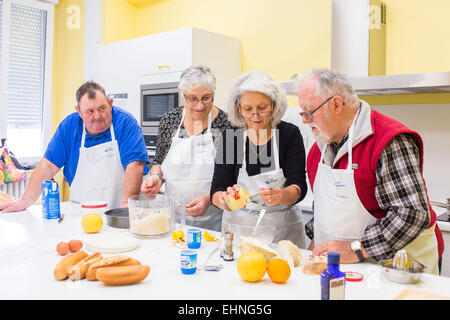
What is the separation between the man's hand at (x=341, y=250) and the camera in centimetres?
141

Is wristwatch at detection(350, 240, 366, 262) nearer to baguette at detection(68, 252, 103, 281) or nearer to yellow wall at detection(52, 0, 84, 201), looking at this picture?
baguette at detection(68, 252, 103, 281)

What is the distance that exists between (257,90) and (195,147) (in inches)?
23.9

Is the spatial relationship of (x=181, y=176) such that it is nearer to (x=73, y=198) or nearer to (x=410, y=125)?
(x=73, y=198)

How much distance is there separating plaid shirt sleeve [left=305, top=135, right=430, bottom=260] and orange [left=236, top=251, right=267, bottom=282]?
0.39 meters

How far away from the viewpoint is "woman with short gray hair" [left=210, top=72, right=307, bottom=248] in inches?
75.5

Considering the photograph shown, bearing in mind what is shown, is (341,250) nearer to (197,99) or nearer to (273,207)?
(273,207)

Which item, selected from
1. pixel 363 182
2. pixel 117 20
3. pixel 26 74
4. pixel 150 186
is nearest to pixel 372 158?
pixel 363 182

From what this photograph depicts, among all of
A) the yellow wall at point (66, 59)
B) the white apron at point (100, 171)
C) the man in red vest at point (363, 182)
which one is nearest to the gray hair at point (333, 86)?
the man in red vest at point (363, 182)

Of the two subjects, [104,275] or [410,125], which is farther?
[410,125]

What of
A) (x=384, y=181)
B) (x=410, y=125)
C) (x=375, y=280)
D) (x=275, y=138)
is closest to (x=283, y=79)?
(x=410, y=125)

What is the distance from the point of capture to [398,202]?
4.59 ft

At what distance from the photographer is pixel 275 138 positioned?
6.53 feet
